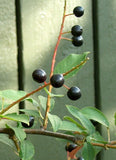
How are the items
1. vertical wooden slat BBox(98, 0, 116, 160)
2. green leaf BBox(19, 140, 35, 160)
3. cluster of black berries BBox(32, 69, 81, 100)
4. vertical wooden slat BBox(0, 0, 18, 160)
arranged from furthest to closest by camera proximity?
vertical wooden slat BBox(98, 0, 116, 160) < vertical wooden slat BBox(0, 0, 18, 160) < green leaf BBox(19, 140, 35, 160) < cluster of black berries BBox(32, 69, 81, 100)

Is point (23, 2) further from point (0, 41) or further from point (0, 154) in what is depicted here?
point (0, 154)

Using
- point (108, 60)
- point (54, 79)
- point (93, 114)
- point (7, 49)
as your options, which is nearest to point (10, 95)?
point (54, 79)

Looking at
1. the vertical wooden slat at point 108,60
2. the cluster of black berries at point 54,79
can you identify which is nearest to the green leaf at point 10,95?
the cluster of black berries at point 54,79

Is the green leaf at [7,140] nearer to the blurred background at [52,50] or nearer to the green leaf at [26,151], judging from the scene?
the green leaf at [26,151]

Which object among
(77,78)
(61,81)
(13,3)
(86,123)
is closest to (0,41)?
(13,3)

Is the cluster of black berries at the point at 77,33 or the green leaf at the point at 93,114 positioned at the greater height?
the cluster of black berries at the point at 77,33

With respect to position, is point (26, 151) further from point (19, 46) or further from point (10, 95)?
point (19, 46)

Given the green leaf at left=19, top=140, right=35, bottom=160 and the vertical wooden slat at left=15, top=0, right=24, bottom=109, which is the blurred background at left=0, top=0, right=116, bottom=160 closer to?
the vertical wooden slat at left=15, top=0, right=24, bottom=109

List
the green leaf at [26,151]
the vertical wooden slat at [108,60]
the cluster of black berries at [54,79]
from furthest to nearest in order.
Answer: the vertical wooden slat at [108,60], the green leaf at [26,151], the cluster of black berries at [54,79]

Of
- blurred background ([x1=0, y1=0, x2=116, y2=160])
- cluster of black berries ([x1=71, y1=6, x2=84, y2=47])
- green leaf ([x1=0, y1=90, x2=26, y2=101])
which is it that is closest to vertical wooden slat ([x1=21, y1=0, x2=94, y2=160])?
blurred background ([x1=0, y1=0, x2=116, y2=160])
